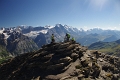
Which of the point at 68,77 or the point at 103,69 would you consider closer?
the point at 68,77

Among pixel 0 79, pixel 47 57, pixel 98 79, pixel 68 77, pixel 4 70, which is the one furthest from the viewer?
pixel 4 70

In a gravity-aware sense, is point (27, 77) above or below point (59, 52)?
below

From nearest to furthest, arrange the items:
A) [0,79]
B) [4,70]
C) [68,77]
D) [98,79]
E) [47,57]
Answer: [68,77], [98,79], [47,57], [0,79], [4,70]

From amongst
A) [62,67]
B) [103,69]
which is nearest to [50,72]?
[62,67]

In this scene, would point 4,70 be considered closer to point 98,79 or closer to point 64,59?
point 64,59

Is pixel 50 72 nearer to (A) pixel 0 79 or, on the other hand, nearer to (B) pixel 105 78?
(B) pixel 105 78

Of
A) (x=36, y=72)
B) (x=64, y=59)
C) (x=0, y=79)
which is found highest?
(x=64, y=59)

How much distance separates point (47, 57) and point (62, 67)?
1607 cm

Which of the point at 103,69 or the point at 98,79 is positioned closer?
the point at 98,79

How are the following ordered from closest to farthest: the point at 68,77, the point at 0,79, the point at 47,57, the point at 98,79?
1. the point at 68,77
2. the point at 98,79
3. the point at 47,57
4. the point at 0,79

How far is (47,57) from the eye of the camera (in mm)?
94188

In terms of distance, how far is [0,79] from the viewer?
104m

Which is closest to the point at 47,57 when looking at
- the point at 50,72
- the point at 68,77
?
the point at 50,72

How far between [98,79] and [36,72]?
3664 centimetres
